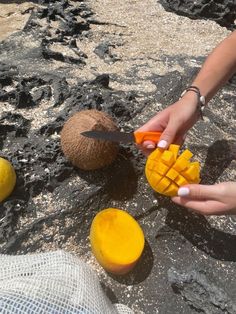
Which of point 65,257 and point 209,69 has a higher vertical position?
point 209,69

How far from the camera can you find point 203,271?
178 cm

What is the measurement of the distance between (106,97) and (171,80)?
48 centimetres

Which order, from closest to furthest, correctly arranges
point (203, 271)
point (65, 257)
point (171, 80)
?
1. point (65, 257)
2. point (203, 271)
3. point (171, 80)

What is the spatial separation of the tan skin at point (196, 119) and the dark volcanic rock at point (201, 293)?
0.27 metres

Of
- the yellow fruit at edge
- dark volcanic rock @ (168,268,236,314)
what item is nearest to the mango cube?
dark volcanic rock @ (168,268,236,314)

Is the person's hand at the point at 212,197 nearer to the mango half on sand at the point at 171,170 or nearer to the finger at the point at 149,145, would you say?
the mango half on sand at the point at 171,170

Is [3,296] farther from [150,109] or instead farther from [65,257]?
[150,109]

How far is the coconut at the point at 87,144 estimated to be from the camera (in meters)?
1.87

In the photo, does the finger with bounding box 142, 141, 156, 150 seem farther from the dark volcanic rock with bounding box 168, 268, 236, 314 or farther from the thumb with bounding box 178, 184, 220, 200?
the dark volcanic rock with bounding box 168, 268, 236, 314

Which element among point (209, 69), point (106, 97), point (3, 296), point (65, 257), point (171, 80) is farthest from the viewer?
A: point (171, 80)

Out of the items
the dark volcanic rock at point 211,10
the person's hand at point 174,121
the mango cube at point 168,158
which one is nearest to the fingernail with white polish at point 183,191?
the mango cube at point 168,158

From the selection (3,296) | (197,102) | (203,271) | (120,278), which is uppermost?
(197,102)

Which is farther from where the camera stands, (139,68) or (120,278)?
(139,68)

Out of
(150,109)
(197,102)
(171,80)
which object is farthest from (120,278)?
(171,80)
